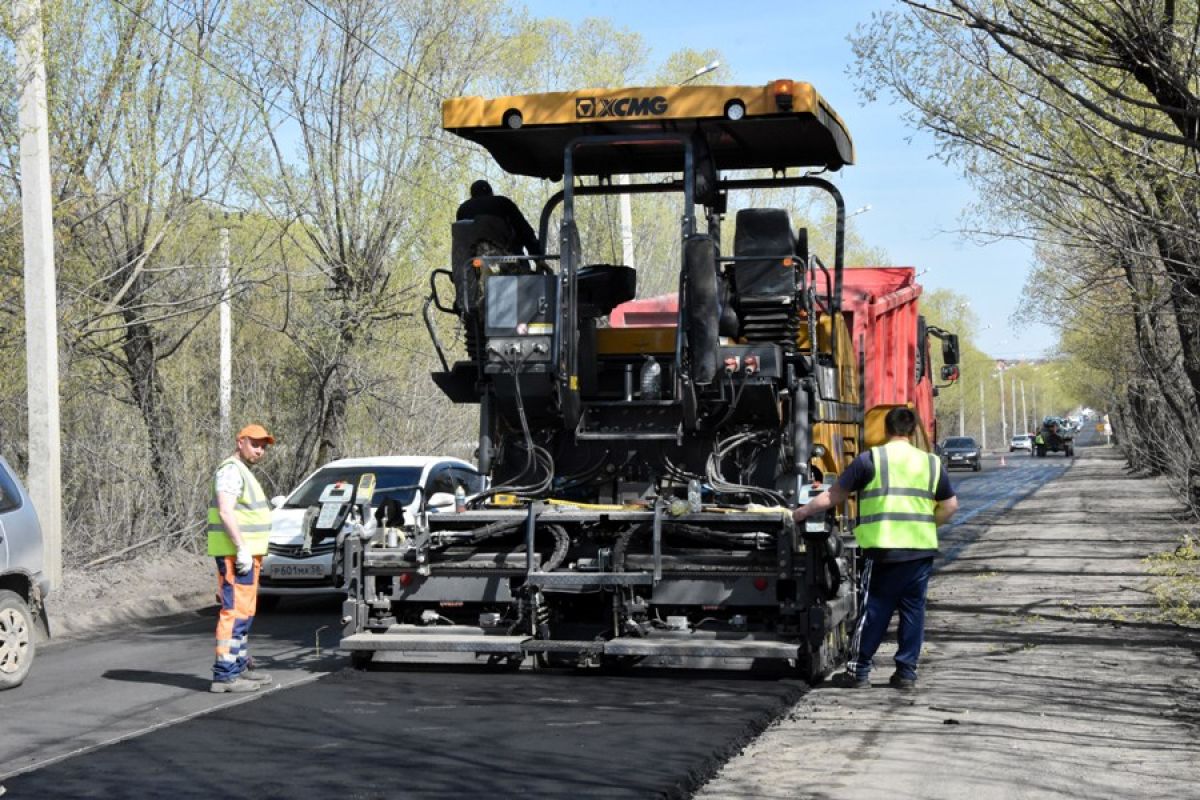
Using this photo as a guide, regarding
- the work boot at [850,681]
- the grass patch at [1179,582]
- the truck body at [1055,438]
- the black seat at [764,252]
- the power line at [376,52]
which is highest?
the power line at [376,52]

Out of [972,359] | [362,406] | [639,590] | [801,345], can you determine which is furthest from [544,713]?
A: [972,359]

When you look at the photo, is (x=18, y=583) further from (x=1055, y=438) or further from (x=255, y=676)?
(x=1055, y=438)

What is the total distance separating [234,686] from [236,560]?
757 mm

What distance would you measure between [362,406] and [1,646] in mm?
15270

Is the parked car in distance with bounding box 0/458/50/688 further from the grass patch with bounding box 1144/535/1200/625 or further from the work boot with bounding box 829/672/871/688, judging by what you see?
the grass patch with bounding box 1144/535/1200/625

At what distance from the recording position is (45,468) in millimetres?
15016

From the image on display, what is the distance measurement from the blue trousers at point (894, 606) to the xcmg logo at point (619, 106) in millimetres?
3092

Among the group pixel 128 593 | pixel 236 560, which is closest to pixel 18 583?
pixel 236 560

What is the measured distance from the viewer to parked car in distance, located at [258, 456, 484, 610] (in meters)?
14.5

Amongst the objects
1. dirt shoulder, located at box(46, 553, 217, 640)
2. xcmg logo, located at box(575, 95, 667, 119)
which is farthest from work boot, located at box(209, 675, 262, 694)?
dirt shoulder, located at box(46, 553, 217, 640)

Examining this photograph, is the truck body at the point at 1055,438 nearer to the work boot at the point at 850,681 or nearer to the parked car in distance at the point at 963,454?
the parked car in distance at the point at 963,454

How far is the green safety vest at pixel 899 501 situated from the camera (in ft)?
32.4

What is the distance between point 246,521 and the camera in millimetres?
10000

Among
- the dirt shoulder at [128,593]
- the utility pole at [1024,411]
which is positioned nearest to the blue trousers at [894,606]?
the dirt shoulder at [128,593]
